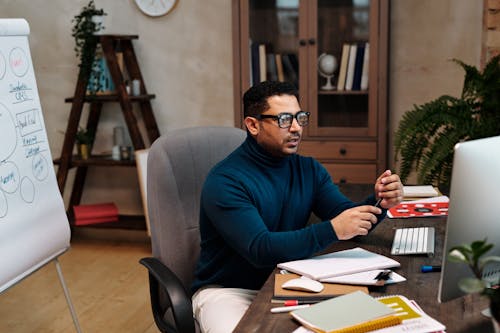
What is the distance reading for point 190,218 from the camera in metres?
2.17

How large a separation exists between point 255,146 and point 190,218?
310 mm

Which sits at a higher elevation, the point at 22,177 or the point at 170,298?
the point at 22,177

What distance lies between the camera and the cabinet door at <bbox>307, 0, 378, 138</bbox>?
387 centimetres

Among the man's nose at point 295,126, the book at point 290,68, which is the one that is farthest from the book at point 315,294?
the book at point 290,68

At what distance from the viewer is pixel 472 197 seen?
1.28 m

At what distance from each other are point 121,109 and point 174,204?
2.55m

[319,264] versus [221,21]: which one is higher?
[221,21]

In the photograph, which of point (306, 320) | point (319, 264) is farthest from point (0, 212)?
point (306, 320)

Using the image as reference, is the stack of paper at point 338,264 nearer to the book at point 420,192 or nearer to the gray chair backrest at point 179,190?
the gray chair backrest at point 179,190

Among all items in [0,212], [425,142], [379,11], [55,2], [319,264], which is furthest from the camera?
[55,2]

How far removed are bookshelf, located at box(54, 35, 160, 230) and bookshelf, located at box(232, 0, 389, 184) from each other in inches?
28.6

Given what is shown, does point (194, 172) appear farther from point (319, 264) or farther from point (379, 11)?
point (379, 11)

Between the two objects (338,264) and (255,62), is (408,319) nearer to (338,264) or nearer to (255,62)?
(338,264)

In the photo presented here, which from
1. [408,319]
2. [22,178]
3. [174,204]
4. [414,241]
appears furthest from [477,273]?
[22,178]
